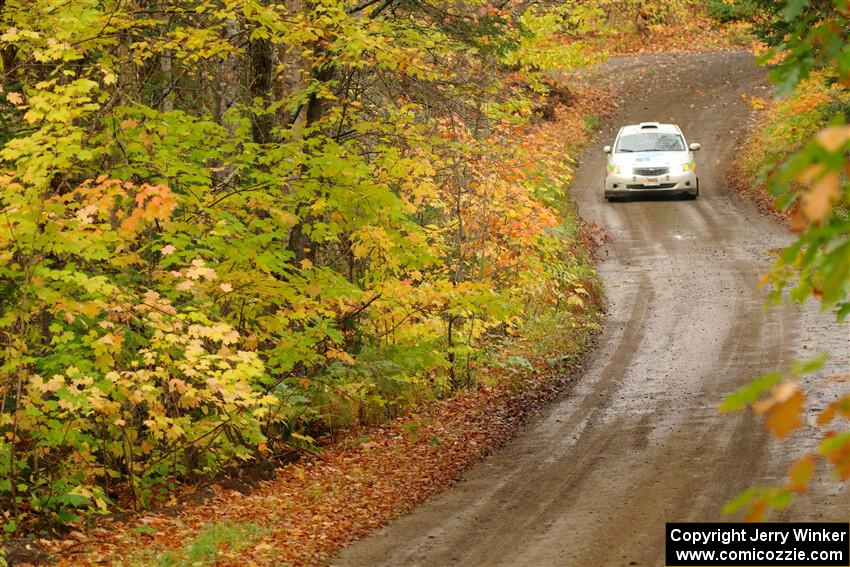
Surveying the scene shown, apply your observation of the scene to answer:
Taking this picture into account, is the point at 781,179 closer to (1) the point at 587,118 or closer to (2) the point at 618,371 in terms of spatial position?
(2) the point at 618,371

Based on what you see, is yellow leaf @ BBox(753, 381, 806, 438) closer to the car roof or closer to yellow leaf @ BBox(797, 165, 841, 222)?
yellow leaf @ BBox(797, 165, 841, 222)

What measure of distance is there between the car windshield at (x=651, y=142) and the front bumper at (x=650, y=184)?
0.70 meters

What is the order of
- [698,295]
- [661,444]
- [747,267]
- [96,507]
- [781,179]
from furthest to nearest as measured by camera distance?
1. [747,267]
2. [698,295]
3. [661,444]
4. [96,507]
5. [781,179]

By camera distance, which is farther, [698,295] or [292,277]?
[698,295]

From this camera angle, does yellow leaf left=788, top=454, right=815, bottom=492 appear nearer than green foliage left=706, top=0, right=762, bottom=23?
Yes

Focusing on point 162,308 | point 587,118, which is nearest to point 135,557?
point 162,308

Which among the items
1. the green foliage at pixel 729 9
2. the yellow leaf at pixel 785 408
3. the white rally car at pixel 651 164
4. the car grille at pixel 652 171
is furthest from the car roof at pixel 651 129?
the yellow leaf at pixel 785 408

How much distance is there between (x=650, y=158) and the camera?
26.8 metres

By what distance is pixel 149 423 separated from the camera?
8.93 m

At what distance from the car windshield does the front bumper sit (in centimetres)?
70

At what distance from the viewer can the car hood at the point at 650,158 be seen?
1053 inches

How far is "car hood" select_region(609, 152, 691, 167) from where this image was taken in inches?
1053

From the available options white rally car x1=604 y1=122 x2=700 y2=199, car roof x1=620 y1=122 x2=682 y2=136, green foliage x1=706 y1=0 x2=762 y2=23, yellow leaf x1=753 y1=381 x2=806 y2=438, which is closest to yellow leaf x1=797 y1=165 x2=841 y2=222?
yellow leaf x1=753 y1=381 x2=806 y2=438

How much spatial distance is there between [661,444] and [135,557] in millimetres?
5998
